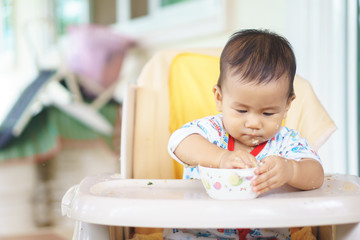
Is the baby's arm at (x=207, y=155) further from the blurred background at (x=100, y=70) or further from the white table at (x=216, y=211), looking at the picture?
the blurred background at (x=100, y=70)

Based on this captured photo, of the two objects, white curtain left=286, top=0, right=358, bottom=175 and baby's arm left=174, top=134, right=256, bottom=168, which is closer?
baby's arm left=174, top=134, right=256, bottom=168

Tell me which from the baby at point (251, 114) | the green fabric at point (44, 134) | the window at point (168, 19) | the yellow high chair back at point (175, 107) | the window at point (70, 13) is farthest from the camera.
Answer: the window at point (70, 13)

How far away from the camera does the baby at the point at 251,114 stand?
0.80 metres

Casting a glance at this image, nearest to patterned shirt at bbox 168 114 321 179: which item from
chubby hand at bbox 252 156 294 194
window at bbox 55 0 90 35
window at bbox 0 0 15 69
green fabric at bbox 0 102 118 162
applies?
chubby hand at bbox 252 156 294 194

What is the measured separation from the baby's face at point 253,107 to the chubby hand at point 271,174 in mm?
116

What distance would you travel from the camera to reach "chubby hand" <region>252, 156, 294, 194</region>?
2.23ft

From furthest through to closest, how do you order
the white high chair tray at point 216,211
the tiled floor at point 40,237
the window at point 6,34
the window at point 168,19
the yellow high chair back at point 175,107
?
1. the window at point 6,34
2. the window at point 168,19
3. the tiled floor at point 40,237
4. the yellow high chair back at point 175,107
5. the white high chair tray at point 216,211

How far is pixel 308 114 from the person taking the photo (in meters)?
1.08

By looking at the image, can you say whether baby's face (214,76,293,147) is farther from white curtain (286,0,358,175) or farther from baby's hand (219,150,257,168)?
white curtain (286,0,358,175)

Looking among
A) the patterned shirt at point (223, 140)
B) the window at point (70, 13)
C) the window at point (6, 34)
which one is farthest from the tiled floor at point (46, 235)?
the window at point (6, 34)

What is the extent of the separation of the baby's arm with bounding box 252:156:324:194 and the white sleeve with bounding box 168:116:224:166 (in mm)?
175

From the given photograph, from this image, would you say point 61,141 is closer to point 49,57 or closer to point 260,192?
point 49,57

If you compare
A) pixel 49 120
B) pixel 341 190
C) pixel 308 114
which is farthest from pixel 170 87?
pixel 49 120

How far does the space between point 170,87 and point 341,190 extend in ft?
1.68
